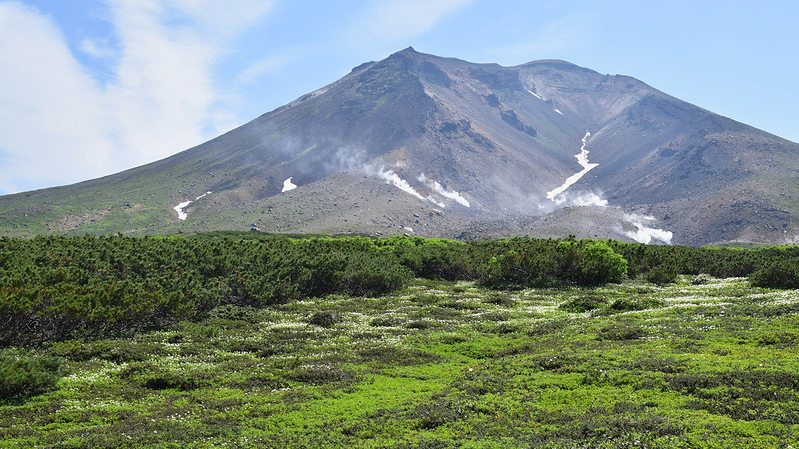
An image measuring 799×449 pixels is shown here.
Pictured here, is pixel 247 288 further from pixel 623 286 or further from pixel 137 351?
pixel 623 286

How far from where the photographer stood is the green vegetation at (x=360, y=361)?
14109 millimetres

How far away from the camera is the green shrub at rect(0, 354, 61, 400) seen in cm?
1717

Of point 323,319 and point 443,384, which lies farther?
point 323,319

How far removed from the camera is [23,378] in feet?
57.1

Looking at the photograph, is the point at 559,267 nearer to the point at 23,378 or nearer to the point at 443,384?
the point at 443,384

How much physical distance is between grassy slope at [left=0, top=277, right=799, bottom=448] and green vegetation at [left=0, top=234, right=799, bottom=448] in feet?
0.29

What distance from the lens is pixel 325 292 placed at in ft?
160

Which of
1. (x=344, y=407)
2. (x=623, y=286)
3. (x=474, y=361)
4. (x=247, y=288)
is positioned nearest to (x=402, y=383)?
(x=344, y=407)

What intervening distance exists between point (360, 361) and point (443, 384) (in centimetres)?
518

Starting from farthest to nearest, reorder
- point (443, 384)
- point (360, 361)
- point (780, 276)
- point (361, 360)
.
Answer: point (780, 276)
point (361, 360)
point (360, 361)
point (443, 384)

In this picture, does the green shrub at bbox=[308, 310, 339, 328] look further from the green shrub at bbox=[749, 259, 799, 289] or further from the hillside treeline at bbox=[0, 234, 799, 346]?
the green shrub at bbox=[749, 259, 799, 289]

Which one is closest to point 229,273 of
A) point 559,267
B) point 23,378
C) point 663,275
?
point 23,378

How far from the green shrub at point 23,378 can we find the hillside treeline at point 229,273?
6633mm

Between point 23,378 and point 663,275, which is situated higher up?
point 23,378
